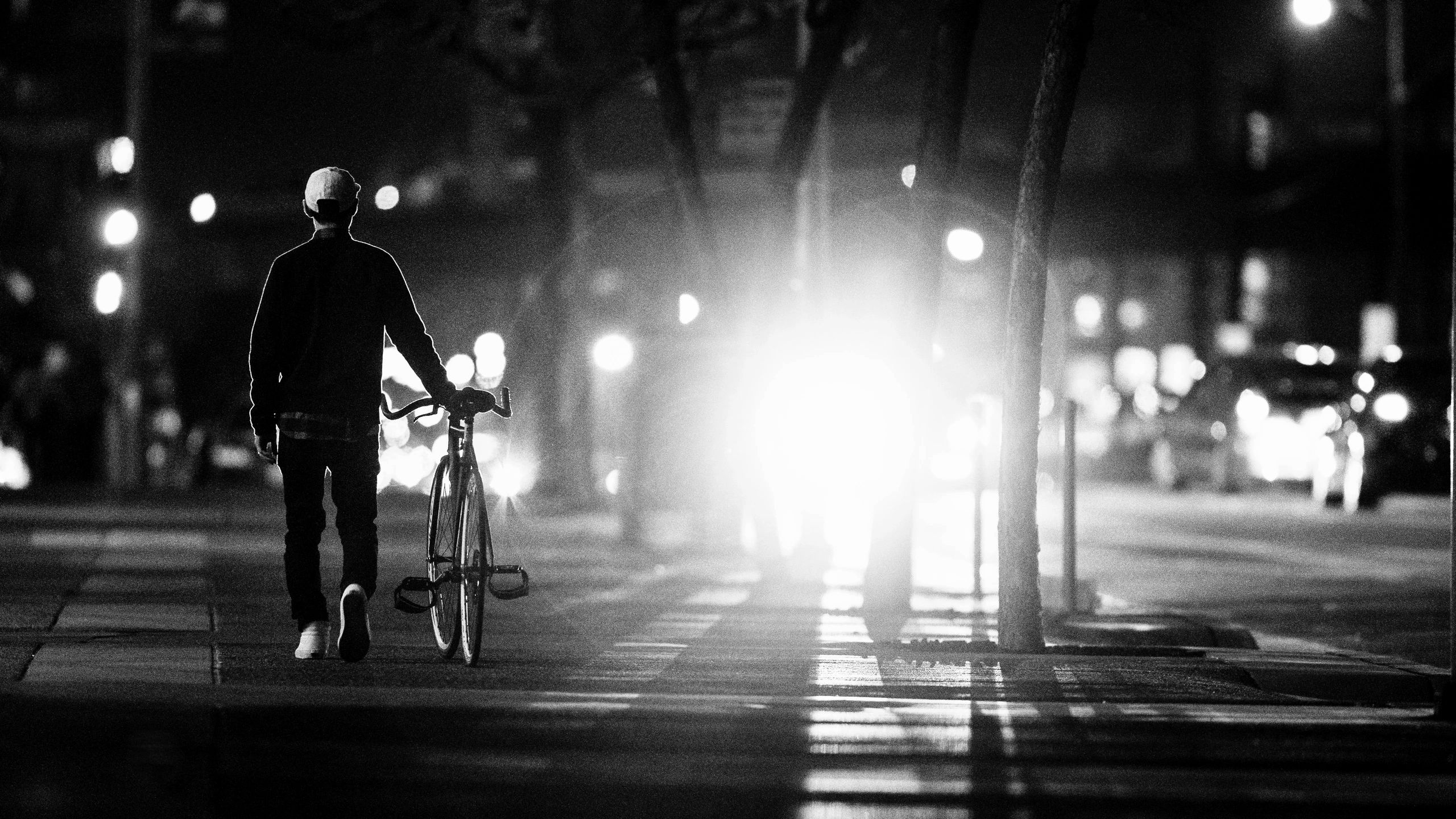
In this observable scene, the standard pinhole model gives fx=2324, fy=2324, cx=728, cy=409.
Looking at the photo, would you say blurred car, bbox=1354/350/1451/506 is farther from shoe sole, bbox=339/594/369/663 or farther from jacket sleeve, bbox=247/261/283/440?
jacket sleeve, bbox=247/261/283/440

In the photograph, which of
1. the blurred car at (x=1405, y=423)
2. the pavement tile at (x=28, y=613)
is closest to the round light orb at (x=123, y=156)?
the blurred car at (x=1405, y=423)

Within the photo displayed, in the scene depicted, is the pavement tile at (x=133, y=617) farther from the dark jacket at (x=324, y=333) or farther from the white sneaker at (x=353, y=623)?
the dark jacket at (x=324, y=333)

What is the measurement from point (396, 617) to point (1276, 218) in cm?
5397

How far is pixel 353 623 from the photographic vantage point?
9438mm

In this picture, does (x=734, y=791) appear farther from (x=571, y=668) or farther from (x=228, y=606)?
(x=228, y=606)

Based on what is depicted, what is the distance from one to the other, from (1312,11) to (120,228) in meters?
18.0

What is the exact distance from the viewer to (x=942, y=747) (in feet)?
25.5

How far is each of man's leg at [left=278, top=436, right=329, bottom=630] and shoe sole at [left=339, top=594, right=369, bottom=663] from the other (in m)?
0.18

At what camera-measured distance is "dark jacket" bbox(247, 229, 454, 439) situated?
9406mm

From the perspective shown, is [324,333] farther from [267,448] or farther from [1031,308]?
[1031,308]

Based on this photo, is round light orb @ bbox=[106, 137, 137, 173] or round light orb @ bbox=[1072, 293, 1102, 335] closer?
round light orb @ bbox=[106, 137, 137, 173]

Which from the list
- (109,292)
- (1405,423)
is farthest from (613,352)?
(1405,423)

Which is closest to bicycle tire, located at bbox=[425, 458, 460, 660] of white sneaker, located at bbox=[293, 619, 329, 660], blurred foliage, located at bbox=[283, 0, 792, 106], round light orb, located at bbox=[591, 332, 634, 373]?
white sneaker, located at bbox=[293, 619, 329, 660]

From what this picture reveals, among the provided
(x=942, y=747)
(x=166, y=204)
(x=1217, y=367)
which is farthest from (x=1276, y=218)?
(x=942, y=747)
